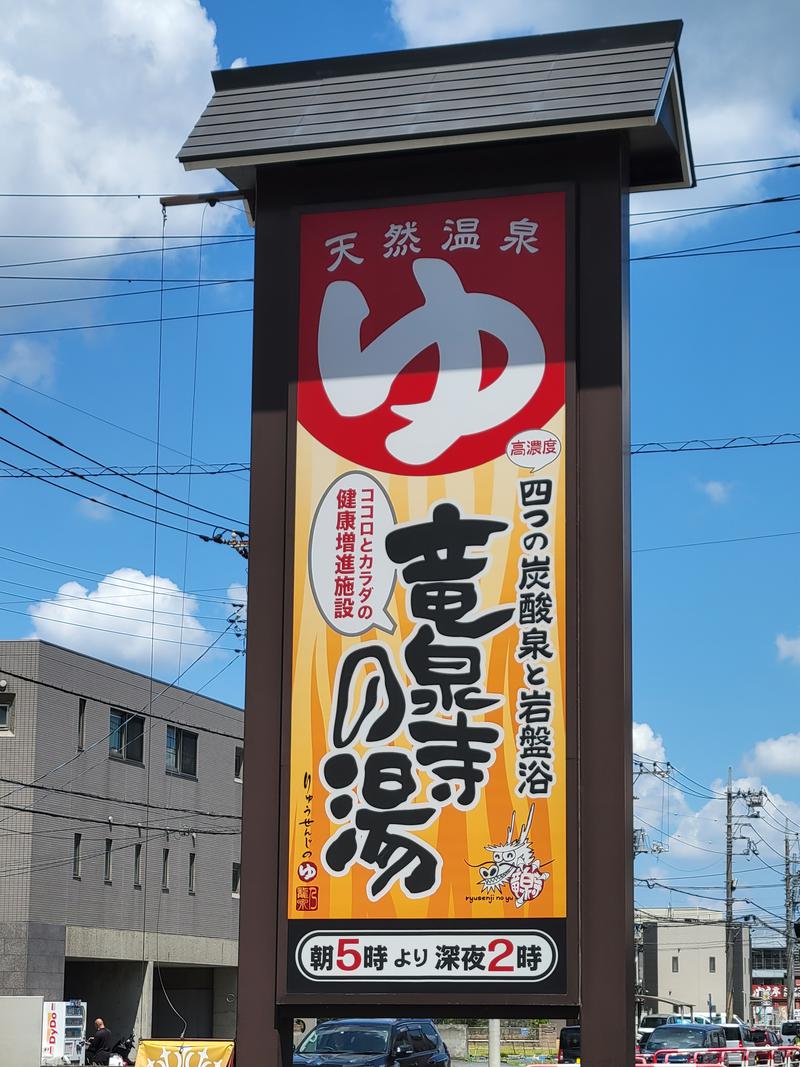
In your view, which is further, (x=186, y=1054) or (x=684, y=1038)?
(x=684, y=1038)

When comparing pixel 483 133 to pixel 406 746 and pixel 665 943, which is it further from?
pixel 665 943

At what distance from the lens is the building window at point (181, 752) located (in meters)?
46.6

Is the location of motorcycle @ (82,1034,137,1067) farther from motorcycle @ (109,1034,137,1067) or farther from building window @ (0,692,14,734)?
building window @ (0,692,14,734)

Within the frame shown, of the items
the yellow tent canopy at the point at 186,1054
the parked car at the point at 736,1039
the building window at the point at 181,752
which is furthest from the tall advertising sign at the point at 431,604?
the building window at the point at 181,752

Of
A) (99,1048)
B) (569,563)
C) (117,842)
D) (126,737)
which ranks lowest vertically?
(99,1048)

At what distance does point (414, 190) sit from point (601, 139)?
1.53 m

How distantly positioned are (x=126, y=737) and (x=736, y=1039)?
727 inches

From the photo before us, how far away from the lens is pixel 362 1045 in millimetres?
21766

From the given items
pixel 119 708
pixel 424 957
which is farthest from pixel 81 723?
pixel 424 957

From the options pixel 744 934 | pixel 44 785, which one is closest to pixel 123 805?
pixel 44 785

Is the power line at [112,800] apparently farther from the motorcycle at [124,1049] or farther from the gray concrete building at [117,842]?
the motorcycle at [124,1049]

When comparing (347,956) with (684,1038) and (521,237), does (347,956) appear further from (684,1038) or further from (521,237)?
(684,1038)

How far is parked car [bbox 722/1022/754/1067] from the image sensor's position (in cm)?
3179

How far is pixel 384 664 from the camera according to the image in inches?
457
